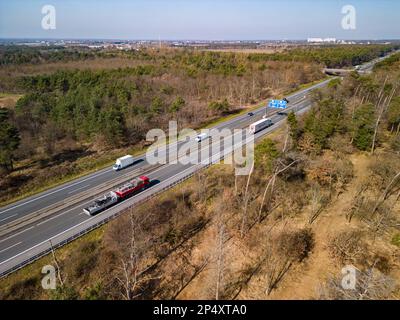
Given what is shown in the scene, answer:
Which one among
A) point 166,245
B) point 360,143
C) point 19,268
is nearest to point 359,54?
point 360,143

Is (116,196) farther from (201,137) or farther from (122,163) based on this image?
(201,137)

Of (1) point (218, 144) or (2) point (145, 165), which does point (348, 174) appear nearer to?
(1) point (218, 144)

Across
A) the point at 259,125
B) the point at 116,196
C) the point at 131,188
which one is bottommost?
the point at 116,196

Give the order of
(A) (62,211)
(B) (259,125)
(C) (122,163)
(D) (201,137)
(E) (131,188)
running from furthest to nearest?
(B) (259,125)
(D) (201,137)
(C) (122,163)
(E) (131,188)
(A) (62,211)

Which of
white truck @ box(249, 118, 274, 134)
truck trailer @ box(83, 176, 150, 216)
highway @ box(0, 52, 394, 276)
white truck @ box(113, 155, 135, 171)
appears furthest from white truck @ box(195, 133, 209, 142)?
truck trailer @ box(83, 176, 150, 216)

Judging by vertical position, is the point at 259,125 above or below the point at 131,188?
above

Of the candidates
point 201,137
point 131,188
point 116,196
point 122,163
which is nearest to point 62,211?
point 116,196

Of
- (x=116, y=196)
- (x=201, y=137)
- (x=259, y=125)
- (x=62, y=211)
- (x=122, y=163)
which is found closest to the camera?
(x=62, y=211)

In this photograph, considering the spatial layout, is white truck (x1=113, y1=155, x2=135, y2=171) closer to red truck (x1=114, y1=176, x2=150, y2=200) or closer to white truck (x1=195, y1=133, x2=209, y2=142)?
red truck (x1=114, y1=176, x2=150, y2=200)

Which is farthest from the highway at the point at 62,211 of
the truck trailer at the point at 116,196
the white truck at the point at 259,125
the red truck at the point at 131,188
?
the white truck at the point at 259,125

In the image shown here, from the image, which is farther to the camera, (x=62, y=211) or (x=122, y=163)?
(x=122, y=163)
